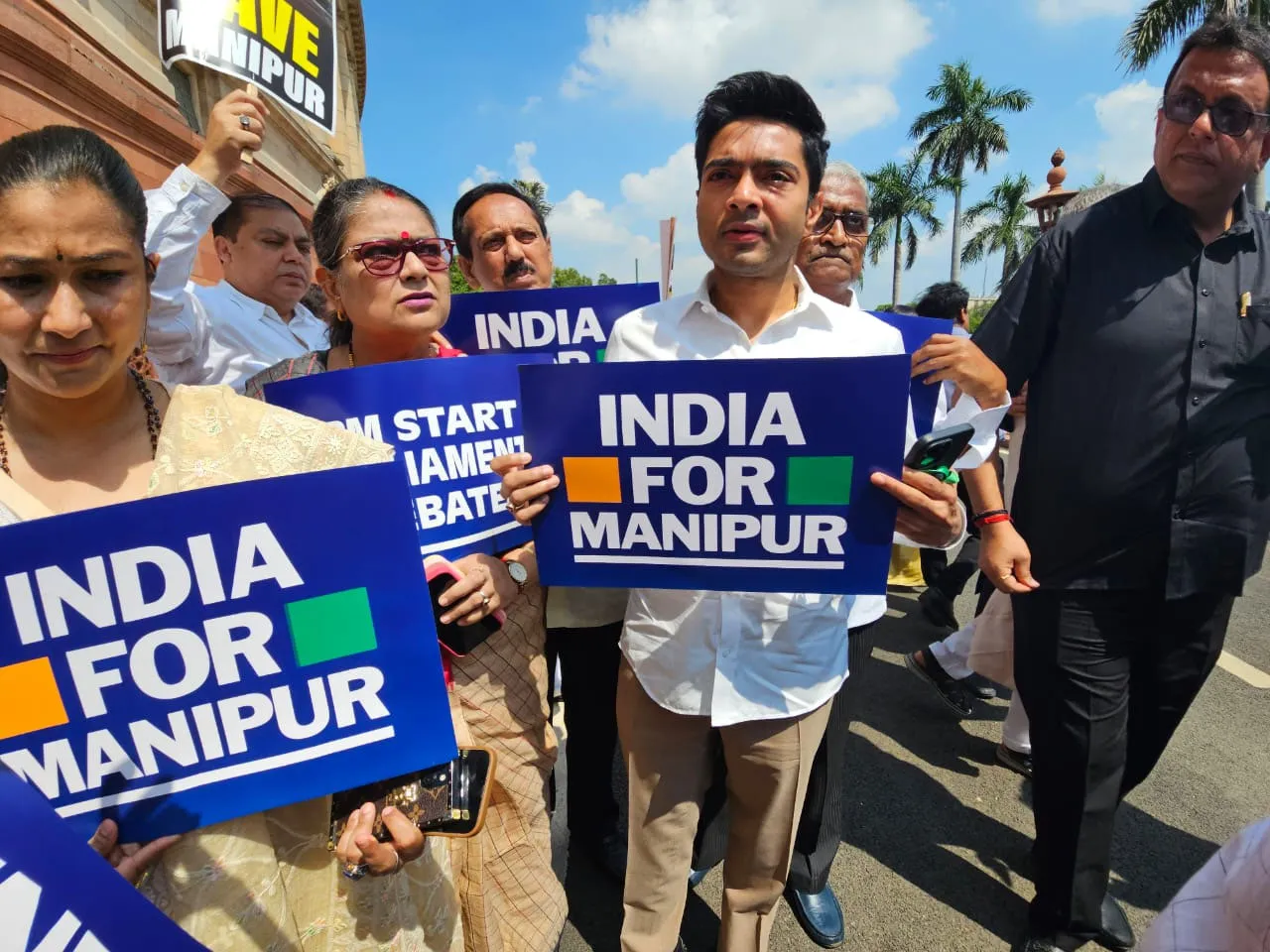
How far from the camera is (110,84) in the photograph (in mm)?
5047

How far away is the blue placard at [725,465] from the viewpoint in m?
1.24

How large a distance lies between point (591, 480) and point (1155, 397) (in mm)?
1438

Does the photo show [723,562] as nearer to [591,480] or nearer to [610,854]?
[591,480]

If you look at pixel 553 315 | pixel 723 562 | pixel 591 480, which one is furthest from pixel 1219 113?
pixel 553 315

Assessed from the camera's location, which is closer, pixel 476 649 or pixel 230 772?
pixel 230 772

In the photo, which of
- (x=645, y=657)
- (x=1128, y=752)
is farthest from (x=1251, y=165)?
(x=645, y=657)

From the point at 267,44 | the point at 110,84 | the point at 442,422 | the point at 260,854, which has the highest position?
the point at 110,84

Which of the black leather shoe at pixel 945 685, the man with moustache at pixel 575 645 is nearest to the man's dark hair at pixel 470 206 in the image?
the man with moustache at pixel 575 645

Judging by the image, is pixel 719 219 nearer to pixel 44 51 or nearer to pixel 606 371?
pixel 606 371

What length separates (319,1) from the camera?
7.93 feet

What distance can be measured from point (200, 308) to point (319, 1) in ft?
3.97

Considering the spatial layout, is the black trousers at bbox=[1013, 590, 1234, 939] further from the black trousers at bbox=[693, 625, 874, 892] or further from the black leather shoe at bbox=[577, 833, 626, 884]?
the black leather shoe at bbox=[577, 833, 626, 884]

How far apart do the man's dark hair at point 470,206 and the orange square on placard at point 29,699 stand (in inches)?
79.1

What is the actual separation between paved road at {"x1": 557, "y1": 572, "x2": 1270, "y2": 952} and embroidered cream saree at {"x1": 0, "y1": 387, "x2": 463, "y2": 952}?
1.11 metres
